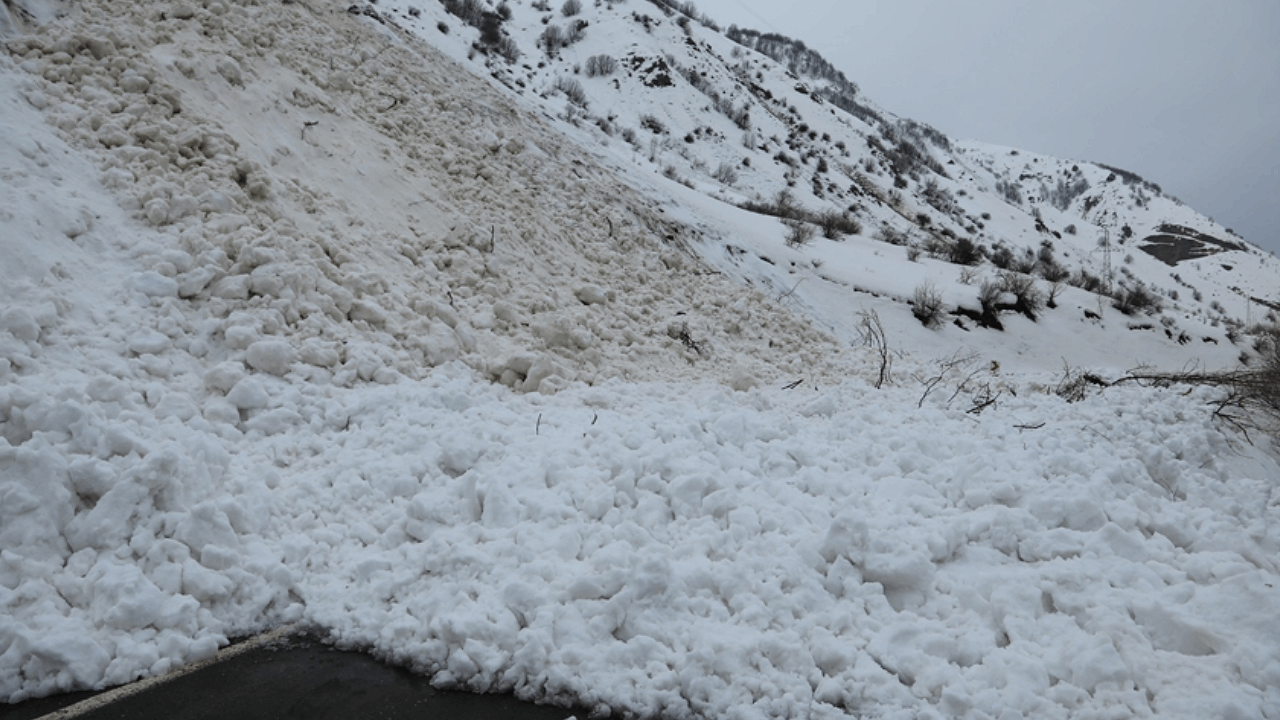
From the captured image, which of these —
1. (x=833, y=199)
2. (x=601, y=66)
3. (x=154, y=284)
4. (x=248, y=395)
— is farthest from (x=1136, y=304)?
(x=601, y=66)

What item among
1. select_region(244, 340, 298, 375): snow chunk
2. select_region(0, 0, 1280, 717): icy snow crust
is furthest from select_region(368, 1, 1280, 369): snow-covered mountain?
select_region(244, 340, 298, 375): snow chunk

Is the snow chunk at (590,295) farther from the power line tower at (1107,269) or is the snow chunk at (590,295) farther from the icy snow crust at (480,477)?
the power line tower at (1107,269)

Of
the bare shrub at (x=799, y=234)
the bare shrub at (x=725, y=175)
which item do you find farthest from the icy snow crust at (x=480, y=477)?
the bare shrub at (x=725, y=175)

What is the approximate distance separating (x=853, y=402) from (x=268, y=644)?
17.0 feet

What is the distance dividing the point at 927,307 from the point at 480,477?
9.26 m

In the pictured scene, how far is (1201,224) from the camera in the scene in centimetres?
5394

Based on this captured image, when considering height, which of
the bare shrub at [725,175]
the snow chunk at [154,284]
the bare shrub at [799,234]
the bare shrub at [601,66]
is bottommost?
the snow chunk at [154,284]

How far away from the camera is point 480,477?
13.5 ft

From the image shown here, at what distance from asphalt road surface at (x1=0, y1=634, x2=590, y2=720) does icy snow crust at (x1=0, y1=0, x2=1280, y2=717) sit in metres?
0.10

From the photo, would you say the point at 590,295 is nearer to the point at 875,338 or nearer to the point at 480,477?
the point at 480,477

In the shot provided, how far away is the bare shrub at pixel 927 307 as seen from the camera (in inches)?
431

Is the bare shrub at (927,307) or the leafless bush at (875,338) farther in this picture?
the bare shrub at (927,307)

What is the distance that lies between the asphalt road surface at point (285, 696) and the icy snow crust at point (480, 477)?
96 mm

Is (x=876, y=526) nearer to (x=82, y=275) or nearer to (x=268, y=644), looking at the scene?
(x=268, y=644)
